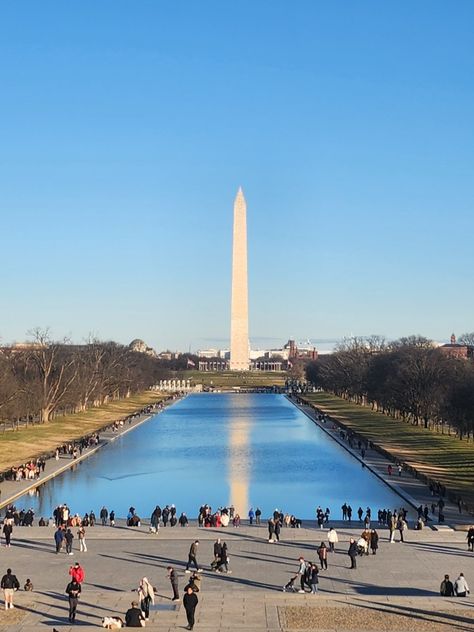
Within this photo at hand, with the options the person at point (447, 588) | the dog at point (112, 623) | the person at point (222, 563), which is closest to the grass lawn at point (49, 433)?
the person at point (222, 563)

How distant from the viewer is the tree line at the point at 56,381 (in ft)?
253

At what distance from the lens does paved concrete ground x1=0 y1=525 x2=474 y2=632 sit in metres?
20.5

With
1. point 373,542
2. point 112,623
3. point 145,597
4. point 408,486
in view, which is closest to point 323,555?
point 373,542

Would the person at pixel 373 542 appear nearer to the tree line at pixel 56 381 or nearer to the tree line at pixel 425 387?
the tree line at pixel 425 387

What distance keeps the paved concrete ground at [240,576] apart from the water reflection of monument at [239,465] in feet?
28.9

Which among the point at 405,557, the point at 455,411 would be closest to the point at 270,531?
the point at 405,557

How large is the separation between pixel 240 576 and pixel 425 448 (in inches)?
1568

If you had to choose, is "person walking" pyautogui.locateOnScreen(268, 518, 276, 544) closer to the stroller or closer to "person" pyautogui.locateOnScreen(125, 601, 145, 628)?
the stroller

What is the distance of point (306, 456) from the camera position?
6066 centimetres

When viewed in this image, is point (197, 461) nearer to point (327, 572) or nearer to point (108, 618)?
point (327, 572)

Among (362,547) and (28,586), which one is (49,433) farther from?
(28,586)

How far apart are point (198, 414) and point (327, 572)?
7605cm

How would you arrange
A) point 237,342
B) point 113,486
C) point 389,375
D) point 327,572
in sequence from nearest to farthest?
point 327,572 < point 113,486 < point 389,375 < point 237,342

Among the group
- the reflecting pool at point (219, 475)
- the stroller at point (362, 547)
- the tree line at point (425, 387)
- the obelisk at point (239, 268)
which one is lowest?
the reflecting pool at point (219, 475)
